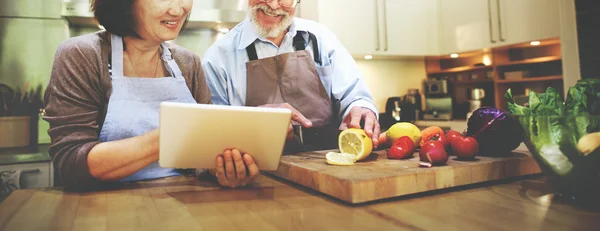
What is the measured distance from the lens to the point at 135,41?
1159mm

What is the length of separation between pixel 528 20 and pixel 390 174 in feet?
8.70

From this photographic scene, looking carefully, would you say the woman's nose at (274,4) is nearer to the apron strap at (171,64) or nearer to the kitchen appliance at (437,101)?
the apron strap at (171,64)

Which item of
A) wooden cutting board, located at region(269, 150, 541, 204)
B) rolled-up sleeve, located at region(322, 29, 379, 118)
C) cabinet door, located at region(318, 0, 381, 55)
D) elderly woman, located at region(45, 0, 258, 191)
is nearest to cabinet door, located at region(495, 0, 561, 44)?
cabinet door, located at region(318, 0, 381, 55)

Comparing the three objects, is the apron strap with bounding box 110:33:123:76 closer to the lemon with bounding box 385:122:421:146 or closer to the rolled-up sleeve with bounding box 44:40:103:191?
the rolled-up sleeve with bounding box 44:40:103:191

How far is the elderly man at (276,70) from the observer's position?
1.64m

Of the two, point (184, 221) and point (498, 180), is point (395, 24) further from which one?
point (184, 221)

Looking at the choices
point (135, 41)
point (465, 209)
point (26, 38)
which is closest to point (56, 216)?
point (135, 41)

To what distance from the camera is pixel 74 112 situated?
38.4 inches

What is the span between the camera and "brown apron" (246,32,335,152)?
164 centimetres

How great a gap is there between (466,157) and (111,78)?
0.95 m

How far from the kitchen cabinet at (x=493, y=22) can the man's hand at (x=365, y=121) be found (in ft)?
6.72

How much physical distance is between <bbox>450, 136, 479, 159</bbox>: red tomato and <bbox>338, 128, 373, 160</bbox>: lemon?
22 centimetres

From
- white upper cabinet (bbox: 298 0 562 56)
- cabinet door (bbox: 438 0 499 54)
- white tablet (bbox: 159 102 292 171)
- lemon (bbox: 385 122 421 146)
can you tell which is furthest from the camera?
cabinet door (bbox: 438 0 499 54)

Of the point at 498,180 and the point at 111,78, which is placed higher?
the point at 111,78
